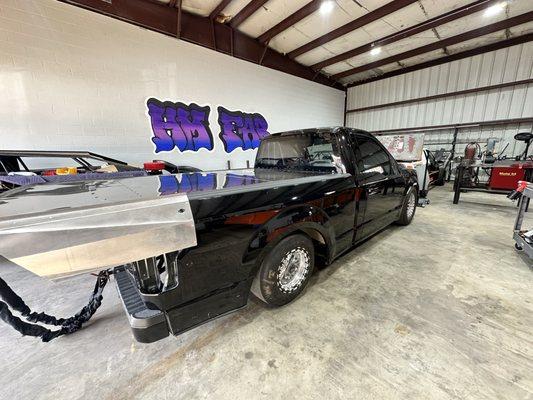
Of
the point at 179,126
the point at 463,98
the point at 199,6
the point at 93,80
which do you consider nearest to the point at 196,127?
the point at 179,126

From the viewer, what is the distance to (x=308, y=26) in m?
6.13

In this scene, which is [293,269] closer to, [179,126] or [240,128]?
[179,126]

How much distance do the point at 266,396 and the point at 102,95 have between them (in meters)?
5.72

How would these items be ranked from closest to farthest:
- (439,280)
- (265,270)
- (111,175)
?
(265,270), (439,280), (111,175)

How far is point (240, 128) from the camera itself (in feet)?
22.5

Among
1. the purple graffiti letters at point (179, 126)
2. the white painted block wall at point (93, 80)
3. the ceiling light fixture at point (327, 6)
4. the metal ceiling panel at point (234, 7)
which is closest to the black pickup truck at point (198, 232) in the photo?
the white painted block wall at point (93, 80)

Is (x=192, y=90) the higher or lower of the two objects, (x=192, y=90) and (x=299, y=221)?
the higher

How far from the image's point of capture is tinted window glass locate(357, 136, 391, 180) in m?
2.44

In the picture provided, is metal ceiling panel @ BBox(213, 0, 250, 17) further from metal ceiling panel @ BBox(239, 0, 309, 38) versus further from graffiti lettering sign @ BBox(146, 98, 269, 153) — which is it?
graffiti lettering sign @ BBox(146, 98, 269, 153)

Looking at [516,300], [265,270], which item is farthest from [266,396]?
[516,300]

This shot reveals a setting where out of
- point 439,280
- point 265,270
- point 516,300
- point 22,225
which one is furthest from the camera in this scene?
point 439,280

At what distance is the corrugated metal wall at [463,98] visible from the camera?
739 centimetres

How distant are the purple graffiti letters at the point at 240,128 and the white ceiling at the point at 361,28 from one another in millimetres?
2296

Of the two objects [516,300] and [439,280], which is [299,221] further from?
[516,300]
